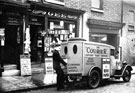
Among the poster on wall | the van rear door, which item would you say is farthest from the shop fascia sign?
the van rear door

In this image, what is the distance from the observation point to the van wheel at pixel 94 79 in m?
8.83

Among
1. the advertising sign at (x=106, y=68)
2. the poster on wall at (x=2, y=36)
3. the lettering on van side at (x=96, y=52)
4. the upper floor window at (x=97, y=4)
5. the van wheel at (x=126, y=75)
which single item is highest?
the upper floor window at (x=97, y=4)

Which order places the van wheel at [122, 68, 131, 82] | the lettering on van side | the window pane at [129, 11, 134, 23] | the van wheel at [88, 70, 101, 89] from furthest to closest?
the window pane at [129, 11, 134, 23]
the van wheel at [122, 68, 131, 82]
the lettering on van side
the van wheel at [88, 70, 101, 89]

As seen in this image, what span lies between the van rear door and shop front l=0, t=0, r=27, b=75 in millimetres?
4055

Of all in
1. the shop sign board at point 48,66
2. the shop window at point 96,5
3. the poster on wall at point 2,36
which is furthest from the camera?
the shop window at point 96,5

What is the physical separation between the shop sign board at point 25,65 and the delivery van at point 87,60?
307 cm

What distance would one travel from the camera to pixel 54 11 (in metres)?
13.4

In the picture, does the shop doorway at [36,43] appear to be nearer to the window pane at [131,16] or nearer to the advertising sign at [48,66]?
the advertising sign at [48,66]

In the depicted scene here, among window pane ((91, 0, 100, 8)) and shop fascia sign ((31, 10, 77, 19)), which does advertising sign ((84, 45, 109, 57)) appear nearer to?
shop fascia sign ((31, 10, 77, 19))

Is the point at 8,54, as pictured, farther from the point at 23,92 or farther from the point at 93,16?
the point at 93,16

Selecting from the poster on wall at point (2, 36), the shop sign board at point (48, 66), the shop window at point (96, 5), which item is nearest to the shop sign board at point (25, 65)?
the shop sign board at point (48, 66)

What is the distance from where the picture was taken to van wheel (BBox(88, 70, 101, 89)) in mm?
8827

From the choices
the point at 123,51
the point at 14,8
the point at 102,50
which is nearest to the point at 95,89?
the point at 102,50

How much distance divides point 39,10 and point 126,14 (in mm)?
10197
